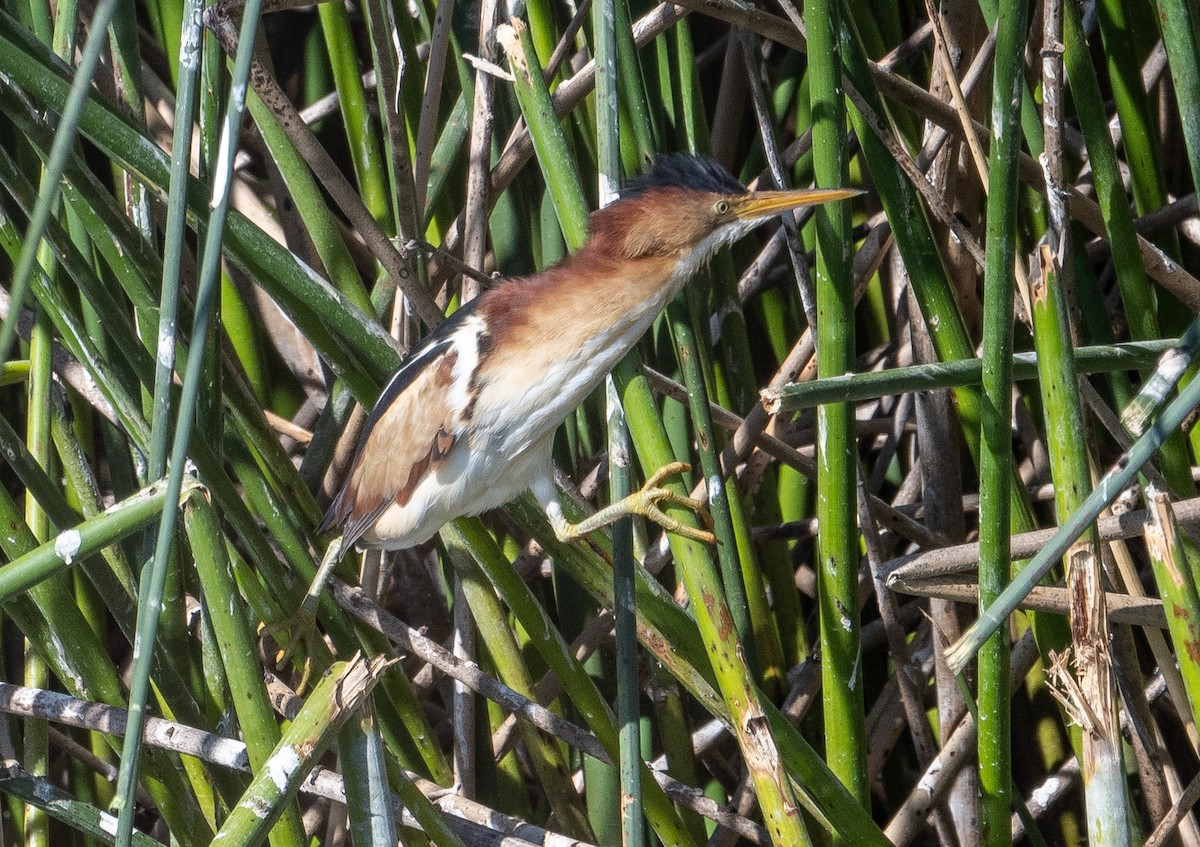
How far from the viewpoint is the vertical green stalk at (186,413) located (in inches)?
28.0

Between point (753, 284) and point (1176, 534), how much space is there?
0.89 metres

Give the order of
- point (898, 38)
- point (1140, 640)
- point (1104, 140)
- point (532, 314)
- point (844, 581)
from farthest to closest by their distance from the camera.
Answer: point (1140, 640) → point (898, 38) → point (532, 314) → point (1104, 140) → point (844, 581)

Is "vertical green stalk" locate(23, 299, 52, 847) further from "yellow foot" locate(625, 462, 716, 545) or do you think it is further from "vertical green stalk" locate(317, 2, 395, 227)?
"yellow foot" locate(625, 462, 716, 545)

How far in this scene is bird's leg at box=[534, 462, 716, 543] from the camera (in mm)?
1023

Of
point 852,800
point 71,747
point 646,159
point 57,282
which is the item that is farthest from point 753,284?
point 71,747

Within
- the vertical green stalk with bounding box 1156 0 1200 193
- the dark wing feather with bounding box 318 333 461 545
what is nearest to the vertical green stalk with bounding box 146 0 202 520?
the dark wing feather with bounding box 318 333 461 545

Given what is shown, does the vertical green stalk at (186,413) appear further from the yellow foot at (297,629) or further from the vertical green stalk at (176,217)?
the yellow foot at (297,629)

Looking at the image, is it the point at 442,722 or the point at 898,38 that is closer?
the point at 898,38

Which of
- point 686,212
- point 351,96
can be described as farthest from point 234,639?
point 351,96

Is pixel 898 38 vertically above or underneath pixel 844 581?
above

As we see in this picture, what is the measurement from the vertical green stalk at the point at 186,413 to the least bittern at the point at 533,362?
46 centimetres

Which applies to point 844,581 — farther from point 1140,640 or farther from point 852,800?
point 1140,640

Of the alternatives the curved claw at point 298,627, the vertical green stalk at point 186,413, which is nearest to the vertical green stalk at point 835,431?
the vertical green stalk at point 186,413

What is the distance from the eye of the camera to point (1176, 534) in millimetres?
891
